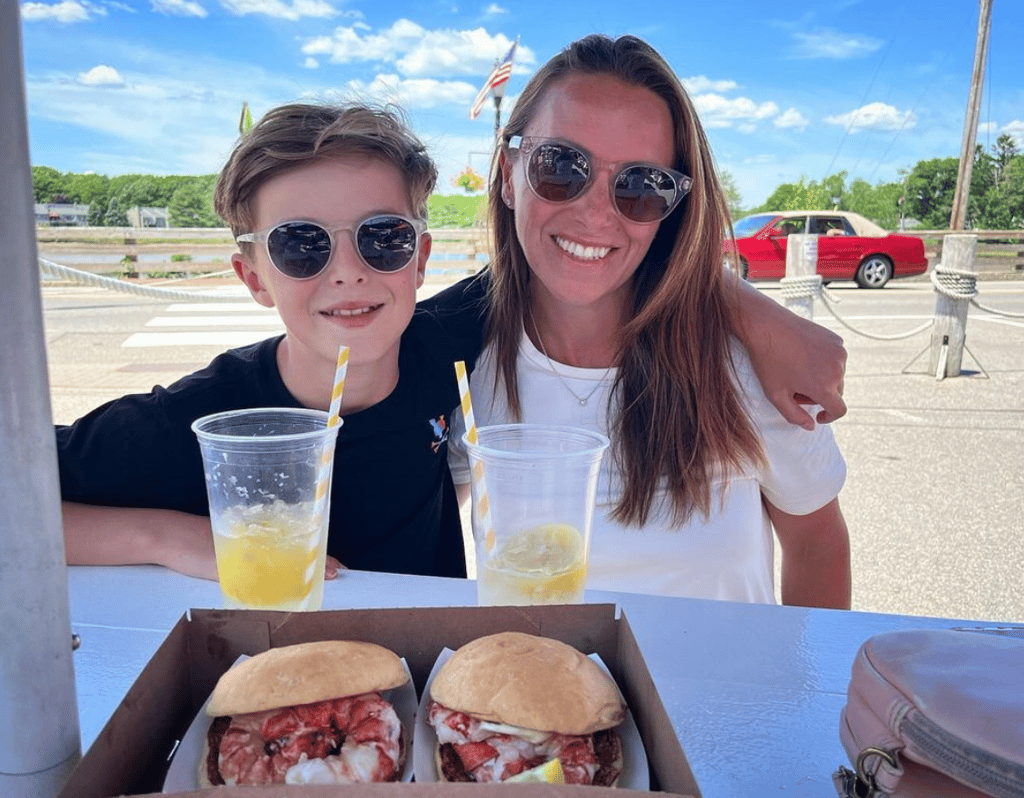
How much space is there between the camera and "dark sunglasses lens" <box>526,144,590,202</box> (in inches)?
72.8

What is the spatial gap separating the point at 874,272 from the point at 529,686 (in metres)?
16.4

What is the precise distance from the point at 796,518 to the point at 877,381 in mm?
5827

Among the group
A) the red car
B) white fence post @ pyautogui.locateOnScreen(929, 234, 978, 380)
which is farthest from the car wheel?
white fence post @ pyautogui.locateOnScreen(929, 234, 978, 380)

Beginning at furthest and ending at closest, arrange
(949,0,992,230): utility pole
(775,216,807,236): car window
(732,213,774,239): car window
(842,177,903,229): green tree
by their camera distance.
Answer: (842,177,903,229): green tree → (949,0,992,230): utility pole → (732,213,774,239): car window → (775,216,807,236): car window

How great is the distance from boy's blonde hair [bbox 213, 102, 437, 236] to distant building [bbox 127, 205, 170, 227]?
15662 millimetres

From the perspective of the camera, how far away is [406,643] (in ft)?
2.87

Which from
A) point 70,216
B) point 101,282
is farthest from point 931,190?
point 101,282

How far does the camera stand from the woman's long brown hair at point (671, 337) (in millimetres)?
1820

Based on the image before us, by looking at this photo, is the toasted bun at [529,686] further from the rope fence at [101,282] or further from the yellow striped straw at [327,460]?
the rope fence at [101,282]

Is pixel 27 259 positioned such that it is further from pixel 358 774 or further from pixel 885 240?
pixel 885 240

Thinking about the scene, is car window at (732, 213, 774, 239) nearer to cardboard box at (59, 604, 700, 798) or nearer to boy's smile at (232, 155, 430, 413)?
boy's smile at (232, 155, 430, 413)

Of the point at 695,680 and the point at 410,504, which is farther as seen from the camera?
the point at 410,504

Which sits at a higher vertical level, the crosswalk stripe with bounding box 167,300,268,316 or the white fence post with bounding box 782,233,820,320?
the white fence post with bounding box 782,233,820,320

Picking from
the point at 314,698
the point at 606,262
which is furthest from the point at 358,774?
the point at 606,262
